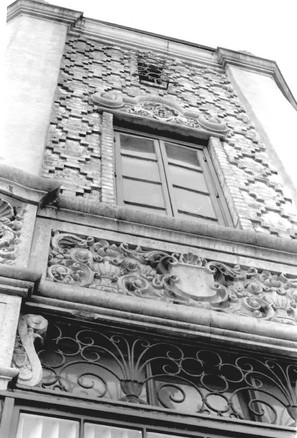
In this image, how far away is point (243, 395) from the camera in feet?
17.2

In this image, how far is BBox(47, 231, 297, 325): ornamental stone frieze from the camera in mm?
5451

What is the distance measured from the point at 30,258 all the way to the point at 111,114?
3.60 m

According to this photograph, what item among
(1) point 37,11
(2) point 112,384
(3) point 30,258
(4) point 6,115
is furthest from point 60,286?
(1) point 37,11

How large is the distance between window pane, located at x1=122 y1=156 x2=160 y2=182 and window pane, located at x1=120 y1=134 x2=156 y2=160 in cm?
18

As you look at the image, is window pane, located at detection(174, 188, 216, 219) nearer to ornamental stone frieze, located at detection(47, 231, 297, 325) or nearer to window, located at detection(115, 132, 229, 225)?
window, located at detection(115, 132, 229, 225)

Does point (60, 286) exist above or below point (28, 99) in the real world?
below

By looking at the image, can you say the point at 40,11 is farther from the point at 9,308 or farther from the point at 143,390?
the point at 143,390

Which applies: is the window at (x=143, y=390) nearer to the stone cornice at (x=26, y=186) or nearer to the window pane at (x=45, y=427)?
the window pane at (x=45, y=427)

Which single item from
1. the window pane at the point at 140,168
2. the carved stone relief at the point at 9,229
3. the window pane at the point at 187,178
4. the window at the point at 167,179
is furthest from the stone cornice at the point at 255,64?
the carved stone relief at the point at 9,229

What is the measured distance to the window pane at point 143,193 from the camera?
287 inches

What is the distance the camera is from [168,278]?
563cm

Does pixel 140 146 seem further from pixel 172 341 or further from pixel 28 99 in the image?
pixel 172 341

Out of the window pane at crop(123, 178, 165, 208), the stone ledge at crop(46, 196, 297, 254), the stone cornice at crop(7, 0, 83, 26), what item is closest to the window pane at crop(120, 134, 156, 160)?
the window pane at crop(123, 178, 165, 208)

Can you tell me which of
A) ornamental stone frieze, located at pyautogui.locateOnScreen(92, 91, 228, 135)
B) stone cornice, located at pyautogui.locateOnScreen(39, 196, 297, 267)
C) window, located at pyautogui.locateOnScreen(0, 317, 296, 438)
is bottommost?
window, located at pyautogui.locateOnScreen(0, 317, 296, 438)
